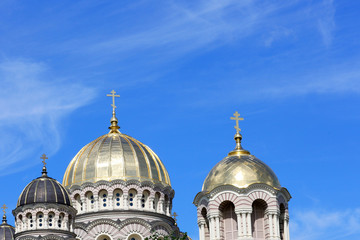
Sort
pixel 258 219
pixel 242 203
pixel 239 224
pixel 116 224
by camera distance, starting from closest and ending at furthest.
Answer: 1. pixel 239 224
2. pixel 242 203
3. pixel 258 219
4. pixel 116 224

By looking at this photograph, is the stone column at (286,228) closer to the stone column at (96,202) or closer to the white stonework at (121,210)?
the white stonework at (121,210)

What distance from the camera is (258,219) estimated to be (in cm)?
4672

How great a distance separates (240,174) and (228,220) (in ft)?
7.53

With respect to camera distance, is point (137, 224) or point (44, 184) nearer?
point (44, 184)

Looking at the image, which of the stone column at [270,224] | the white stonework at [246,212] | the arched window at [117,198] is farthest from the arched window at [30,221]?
the stone column at [270,224]

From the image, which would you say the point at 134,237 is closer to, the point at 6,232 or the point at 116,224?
the point at 116,224

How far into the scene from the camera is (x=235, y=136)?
1964 inches

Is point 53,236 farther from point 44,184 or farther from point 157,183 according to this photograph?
point 157,183

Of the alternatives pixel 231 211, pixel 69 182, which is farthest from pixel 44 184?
Result: pixel 231 211

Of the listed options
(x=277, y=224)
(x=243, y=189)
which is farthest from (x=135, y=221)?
(x=277, y=224)

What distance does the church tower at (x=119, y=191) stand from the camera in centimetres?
5334

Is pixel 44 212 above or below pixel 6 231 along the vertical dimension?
below

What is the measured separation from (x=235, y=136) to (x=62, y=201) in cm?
945

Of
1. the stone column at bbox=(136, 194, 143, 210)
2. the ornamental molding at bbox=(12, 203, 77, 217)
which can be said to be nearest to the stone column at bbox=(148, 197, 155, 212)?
the stone column at bbox=(136, 194, 143, 210)
